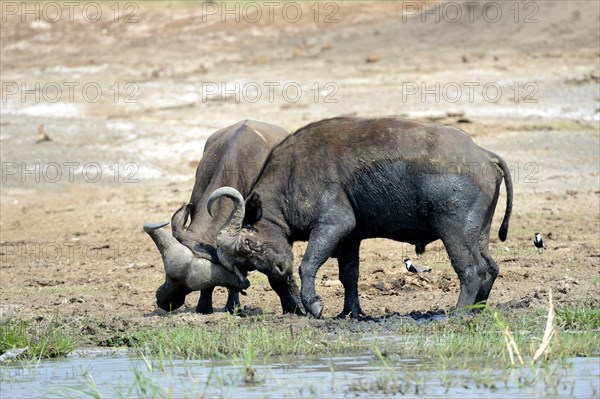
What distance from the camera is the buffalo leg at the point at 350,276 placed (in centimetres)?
1160

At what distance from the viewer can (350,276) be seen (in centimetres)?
1171

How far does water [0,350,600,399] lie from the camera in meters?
8.23

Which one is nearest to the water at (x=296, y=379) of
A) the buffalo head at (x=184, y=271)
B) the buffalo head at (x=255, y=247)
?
the buffalo head at (x=184, y=271)

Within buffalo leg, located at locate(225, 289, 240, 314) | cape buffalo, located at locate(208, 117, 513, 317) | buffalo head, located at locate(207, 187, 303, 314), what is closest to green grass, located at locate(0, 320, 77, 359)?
buffalo head, located at locate(207, 187, 303, 314)

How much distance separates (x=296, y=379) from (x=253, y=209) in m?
2.95

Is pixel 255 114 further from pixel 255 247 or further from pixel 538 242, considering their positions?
pixel 255 247

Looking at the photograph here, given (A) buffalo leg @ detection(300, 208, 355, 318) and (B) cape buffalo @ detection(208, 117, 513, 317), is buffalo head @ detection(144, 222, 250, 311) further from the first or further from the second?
(A) buffalo leg @ detection(300, 208, 355, 318)

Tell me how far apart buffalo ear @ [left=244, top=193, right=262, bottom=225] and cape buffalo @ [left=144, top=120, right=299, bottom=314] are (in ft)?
1.01

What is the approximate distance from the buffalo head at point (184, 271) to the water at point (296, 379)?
5.82 ft

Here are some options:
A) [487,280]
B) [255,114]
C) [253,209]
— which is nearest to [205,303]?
[253,209]

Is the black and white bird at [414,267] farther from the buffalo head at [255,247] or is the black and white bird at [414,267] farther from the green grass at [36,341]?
the green grass at [36,341]

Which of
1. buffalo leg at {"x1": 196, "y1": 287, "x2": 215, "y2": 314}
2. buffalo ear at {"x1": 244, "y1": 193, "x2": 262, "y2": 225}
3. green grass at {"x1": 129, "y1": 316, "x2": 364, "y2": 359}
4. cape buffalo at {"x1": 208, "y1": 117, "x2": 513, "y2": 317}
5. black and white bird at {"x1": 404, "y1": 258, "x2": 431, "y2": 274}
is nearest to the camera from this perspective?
green grass at {"x1": 129, "y1": 316, "x2": 364, "y2": 359}

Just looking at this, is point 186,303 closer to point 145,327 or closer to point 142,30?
point 145,327

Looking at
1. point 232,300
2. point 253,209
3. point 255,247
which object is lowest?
point 232,300
